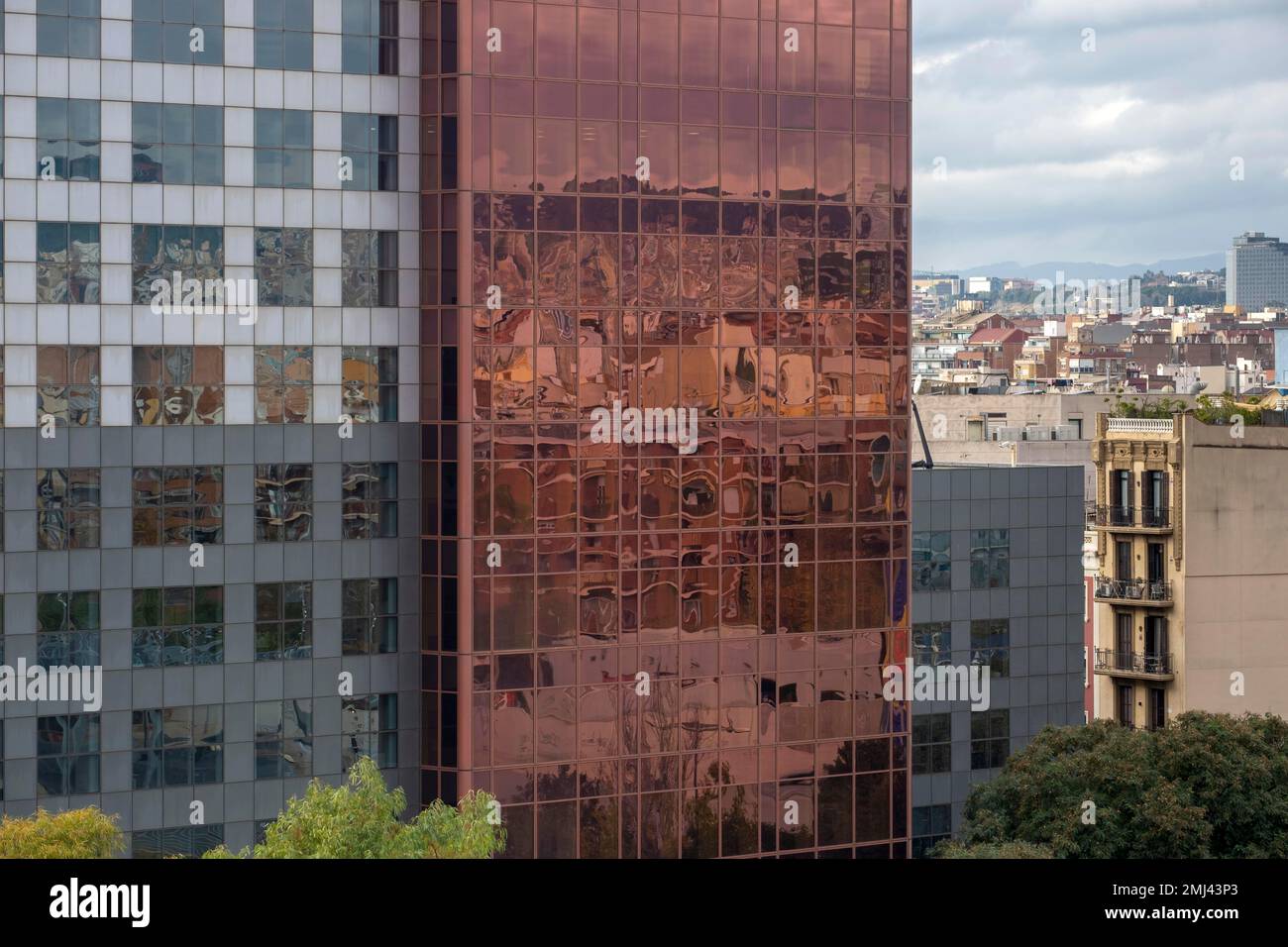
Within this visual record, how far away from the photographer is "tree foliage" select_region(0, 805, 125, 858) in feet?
109

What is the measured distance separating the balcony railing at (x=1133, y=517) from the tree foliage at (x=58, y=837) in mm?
50518

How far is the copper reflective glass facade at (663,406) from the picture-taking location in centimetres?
4531

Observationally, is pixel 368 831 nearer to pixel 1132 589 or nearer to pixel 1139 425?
pixel 1132 589

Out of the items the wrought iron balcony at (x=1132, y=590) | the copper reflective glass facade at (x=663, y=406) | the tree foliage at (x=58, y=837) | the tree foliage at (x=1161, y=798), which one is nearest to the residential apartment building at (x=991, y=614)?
the copper reflective glass facade at (x=663, y=406)

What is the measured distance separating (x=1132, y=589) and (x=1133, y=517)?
3.19 metres

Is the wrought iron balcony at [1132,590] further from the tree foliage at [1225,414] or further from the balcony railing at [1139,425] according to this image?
the tree foliage at [1225,414]

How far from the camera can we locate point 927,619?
190 ft

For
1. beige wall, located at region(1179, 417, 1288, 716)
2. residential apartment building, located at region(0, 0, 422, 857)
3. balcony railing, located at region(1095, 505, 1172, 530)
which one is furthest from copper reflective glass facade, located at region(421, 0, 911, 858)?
balcony railing, located at region(1095, 505, 1172, 530)

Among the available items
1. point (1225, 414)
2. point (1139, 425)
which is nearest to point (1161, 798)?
point (1139, 425)

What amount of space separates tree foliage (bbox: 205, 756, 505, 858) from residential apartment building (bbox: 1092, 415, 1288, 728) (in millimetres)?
45744

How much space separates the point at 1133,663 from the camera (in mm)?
73438
